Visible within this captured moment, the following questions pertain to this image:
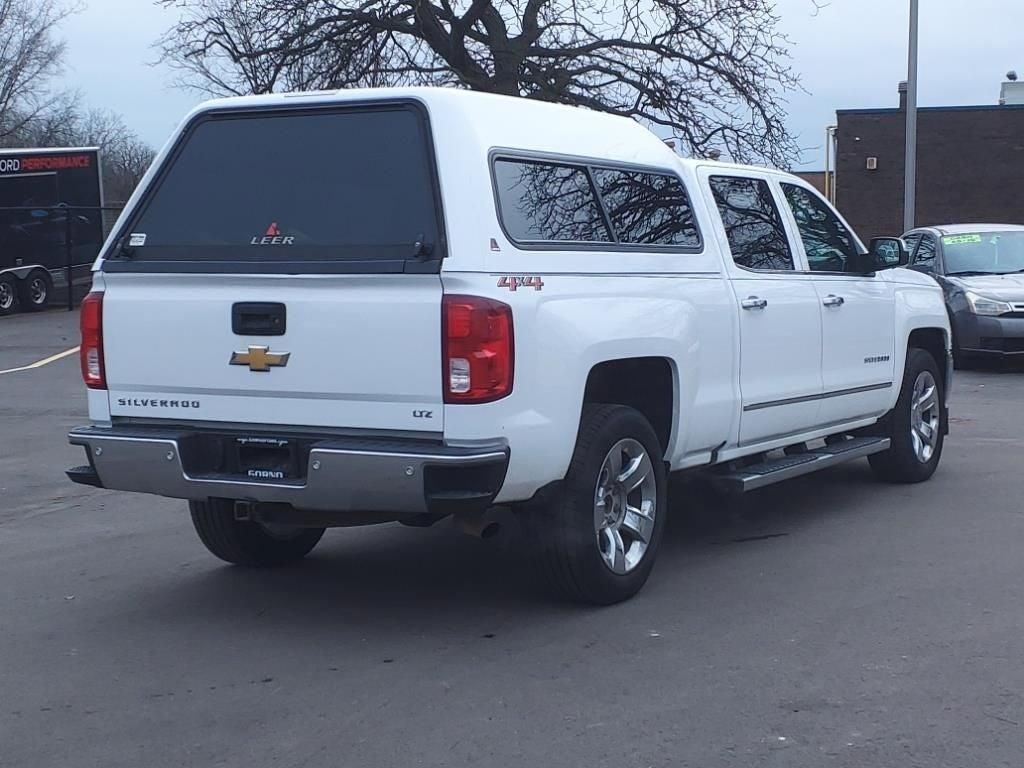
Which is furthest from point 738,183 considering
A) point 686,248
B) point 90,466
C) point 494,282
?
point 90,466

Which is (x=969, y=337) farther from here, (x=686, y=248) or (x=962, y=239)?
(x=686, y=248)

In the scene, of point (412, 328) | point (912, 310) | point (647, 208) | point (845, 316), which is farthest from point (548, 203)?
point (912, 310)

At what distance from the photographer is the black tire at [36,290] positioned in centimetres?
2506

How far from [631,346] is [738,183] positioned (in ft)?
6.31

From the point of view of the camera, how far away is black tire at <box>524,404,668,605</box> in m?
5.75

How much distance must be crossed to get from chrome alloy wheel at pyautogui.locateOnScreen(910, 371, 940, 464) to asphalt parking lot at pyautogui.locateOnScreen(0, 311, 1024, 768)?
0.67 m

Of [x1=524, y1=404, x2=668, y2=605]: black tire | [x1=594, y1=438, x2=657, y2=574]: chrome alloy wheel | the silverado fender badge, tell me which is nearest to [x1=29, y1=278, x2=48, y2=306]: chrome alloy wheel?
[x1=594, y1=438, x2=657, y2=574]: chrome alloy wheel

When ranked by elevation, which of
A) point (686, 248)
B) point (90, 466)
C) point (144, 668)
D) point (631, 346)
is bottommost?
point (144, 668)

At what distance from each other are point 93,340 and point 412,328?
1557 millimetres

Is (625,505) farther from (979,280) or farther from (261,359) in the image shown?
(979,280)

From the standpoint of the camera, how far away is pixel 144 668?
17.5 feet

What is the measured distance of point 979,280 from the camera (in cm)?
1617

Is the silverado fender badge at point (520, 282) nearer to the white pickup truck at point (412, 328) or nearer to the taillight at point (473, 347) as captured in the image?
the white pickup truck at point (412, 328)

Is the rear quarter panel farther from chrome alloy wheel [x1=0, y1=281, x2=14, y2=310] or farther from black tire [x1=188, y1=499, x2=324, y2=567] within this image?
chrome alloy wheel [x1=0, y1=281, x2=14, y2=310]
